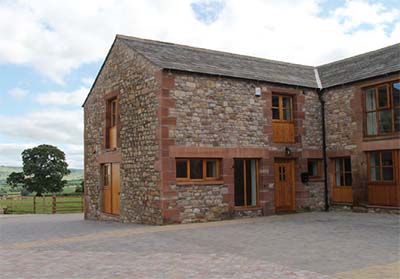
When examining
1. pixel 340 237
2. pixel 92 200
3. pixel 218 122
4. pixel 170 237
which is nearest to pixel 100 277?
pixel 170 237

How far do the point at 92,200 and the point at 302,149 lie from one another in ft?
26.2

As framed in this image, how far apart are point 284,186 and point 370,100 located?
4130 mm

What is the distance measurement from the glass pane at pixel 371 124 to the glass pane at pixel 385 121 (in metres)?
0.21

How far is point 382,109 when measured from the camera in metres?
13.9

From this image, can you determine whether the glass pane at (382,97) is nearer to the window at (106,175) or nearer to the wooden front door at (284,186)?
the wooden front door at (284,186)

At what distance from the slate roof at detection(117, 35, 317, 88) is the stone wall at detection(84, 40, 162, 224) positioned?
47 centimetres

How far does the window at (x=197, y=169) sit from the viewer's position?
40.0 feet

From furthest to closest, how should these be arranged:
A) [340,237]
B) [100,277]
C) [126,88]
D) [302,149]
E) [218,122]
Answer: [302,149] < [126,88] < [218,122] < [340,237] < [100,277]

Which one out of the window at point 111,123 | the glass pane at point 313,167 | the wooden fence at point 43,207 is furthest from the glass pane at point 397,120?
the wooden fence at point 43,207

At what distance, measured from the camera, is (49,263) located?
265 inches

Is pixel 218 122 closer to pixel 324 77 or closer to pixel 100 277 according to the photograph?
pixel 324 77

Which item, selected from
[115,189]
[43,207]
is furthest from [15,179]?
[115,189]

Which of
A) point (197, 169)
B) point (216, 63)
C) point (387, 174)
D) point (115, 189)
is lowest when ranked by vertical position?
point (115, 189)

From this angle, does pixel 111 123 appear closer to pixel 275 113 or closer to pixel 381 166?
pixel 275 113
